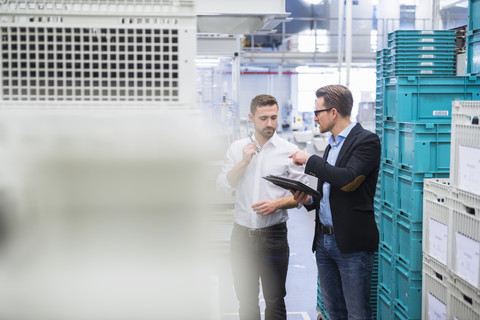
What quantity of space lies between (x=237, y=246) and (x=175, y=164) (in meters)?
2.47

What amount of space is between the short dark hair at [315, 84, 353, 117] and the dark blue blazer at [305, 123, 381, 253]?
5.2 inches

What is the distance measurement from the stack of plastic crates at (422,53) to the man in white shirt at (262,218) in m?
1.65

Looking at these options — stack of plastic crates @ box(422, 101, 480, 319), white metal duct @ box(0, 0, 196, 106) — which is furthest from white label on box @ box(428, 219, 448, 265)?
white metal duct @ box(0, 0, 196, 106)

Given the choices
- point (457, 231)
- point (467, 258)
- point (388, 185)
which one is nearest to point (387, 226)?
point (388, 185)

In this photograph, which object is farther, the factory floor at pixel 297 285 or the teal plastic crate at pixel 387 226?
the factory floor at pixel 297 285

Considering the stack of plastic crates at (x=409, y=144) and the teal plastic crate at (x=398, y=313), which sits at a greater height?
the stack of plastic crates at (x=409, y=144)

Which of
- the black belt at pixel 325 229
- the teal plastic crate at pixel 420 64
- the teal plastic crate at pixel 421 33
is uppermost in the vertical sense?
the teal plastic crate at pixel 421 33

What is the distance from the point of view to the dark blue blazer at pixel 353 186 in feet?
8.86

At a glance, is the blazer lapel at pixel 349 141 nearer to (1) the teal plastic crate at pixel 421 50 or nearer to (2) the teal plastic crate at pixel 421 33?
(1) the teal plastic crate at pixel 421 50

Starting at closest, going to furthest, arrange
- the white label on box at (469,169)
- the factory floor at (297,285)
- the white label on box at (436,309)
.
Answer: the white label on box at (469,169) → the white label on box at (436,309) → the factory floor at (297,285)

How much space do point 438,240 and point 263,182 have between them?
1.13m

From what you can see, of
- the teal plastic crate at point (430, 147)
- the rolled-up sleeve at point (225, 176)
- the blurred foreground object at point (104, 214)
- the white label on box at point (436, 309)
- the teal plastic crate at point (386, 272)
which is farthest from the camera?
the teal plastic crate at point (386, 272)

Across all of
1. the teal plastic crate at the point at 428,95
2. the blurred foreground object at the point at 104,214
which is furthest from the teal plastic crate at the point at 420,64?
the blurred foreground object at the point at 104,214

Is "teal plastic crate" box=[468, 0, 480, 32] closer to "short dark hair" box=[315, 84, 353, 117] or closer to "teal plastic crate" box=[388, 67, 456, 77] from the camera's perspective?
"teal plastic crate" box=[388, 67, 456, 77]
